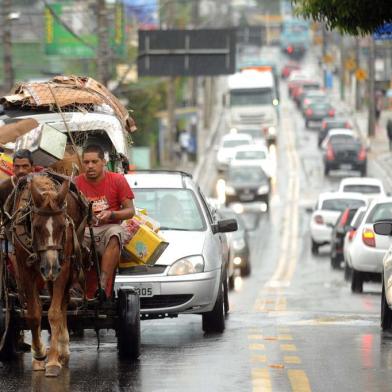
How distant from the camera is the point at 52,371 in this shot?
12992 millimetres

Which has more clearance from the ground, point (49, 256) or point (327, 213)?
point (49, 256)

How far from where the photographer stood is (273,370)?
525 inches

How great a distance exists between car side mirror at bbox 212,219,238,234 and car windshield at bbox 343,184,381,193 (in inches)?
1252

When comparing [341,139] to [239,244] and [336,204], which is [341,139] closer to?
[336,204]

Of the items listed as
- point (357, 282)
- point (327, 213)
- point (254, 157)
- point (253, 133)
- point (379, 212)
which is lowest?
point (253, 133)

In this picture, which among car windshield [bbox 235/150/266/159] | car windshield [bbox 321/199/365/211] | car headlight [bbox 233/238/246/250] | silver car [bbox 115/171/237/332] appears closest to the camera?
silver car [bbox 115/171/237/332]

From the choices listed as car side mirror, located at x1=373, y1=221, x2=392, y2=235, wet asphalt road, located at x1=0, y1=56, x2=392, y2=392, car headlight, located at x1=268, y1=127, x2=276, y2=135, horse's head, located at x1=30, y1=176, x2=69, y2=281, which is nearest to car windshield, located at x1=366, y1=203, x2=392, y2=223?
wet asphalt road, located at x1=0, y1=56, x2=392, y2=392

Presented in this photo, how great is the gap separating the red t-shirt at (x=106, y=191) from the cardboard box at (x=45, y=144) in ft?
1.52

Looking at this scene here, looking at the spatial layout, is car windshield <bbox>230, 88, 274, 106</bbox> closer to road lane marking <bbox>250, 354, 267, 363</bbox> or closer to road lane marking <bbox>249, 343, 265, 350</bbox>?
road lane marking <bbox>249, 343, 265, 350</bbox>

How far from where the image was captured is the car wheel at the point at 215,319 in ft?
55.1

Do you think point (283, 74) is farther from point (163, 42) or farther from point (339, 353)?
point (339, 353)

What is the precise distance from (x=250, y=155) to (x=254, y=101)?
17.4 meters

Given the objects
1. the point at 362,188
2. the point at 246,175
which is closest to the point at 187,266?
the point at 362,188

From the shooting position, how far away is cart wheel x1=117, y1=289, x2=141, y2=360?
14102 millimetres
